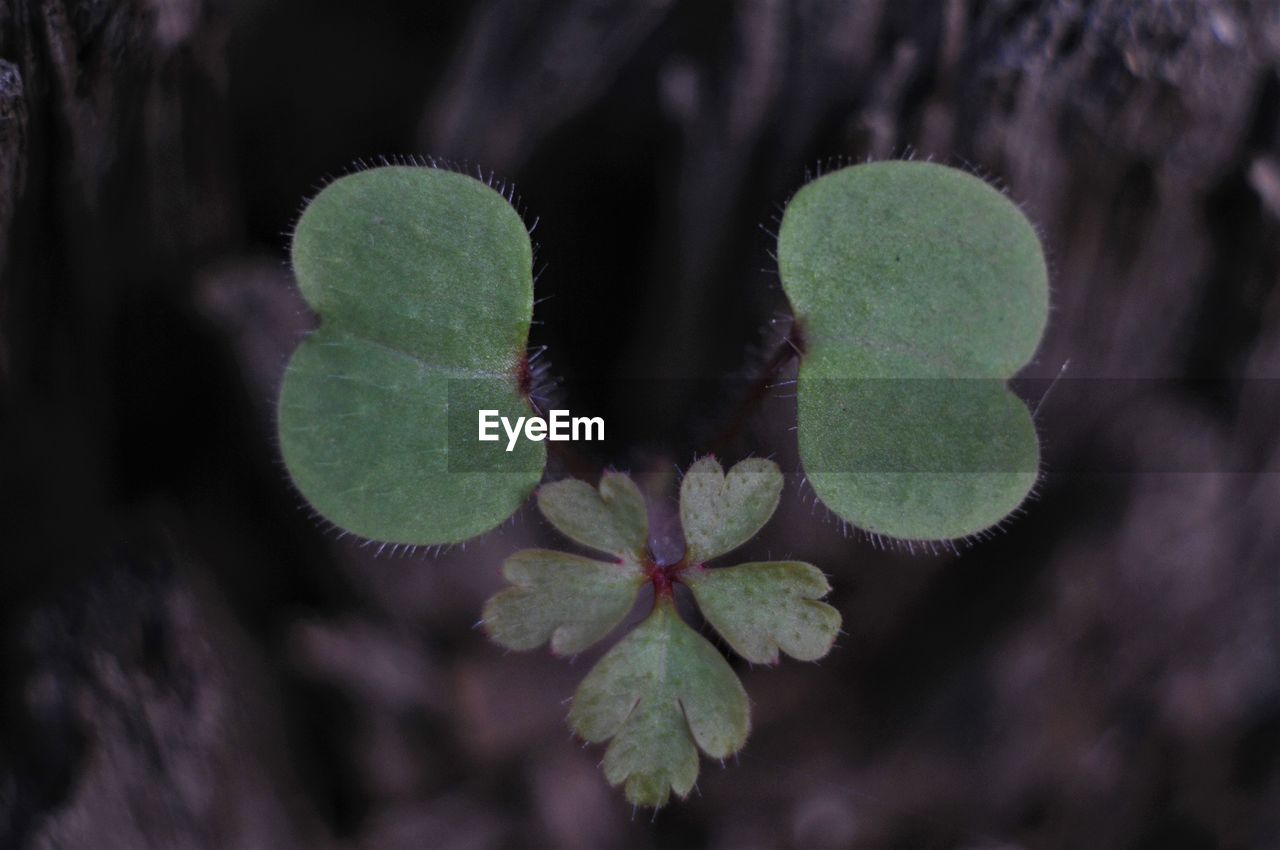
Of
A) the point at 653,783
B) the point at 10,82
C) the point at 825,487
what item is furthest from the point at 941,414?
the point at 10,82

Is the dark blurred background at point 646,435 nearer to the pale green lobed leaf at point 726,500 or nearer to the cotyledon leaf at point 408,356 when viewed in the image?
the pale green lobed leaf at point 726,500

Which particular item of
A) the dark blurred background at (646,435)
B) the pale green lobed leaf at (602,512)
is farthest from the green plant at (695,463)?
the dark blurred background at (646,435)

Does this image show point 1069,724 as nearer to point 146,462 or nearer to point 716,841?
point 716,841

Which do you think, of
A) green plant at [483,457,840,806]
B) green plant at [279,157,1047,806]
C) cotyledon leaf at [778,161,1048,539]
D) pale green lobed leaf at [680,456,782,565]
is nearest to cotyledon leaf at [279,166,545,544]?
green plant at [279,157,1047,806]

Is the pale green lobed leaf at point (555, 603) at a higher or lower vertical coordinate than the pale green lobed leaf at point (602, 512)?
lower

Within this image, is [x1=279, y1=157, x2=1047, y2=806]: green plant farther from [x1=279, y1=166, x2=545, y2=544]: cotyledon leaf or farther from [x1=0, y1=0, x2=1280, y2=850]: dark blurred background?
[x1=0, y1=0, x2=1280, y2=850]: dark blurred background

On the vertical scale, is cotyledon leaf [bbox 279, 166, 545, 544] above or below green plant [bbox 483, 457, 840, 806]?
above

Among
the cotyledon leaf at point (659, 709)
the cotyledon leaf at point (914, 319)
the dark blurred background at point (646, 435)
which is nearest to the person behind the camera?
the cotyledon leaf at point (659, 709)

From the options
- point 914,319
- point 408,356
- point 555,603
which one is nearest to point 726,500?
point 555,603

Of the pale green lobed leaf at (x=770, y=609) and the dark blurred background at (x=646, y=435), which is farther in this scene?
the dark blurred background at (x=646, y=435)
